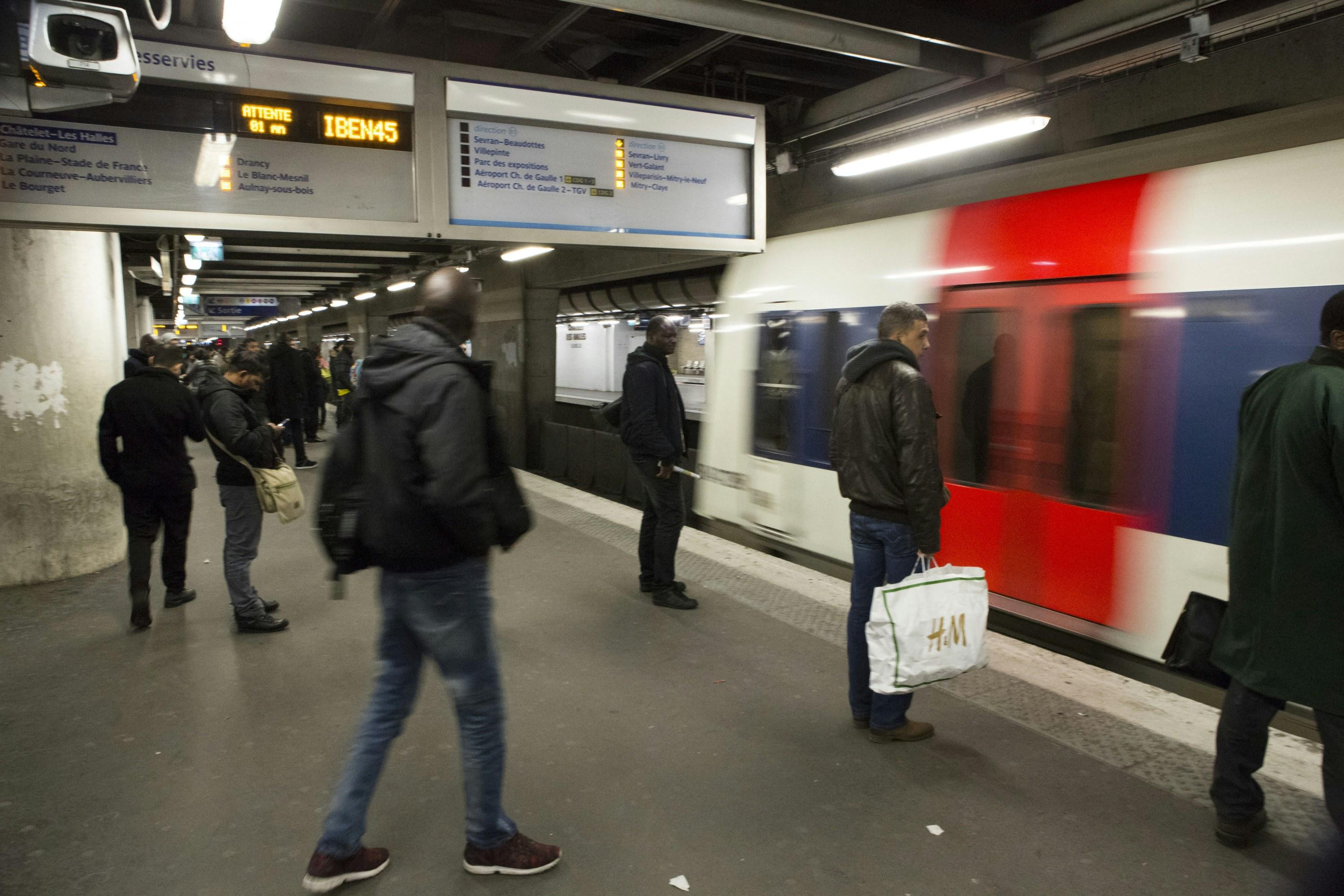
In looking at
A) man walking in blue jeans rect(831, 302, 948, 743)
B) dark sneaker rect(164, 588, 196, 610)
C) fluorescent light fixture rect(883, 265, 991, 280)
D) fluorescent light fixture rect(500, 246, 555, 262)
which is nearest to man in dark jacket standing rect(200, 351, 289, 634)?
dark sneaker rect(164, 588, 196, 610)

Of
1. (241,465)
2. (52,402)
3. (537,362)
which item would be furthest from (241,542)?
(537,362)

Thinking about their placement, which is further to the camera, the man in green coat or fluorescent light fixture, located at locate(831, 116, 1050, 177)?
fluorescent light fixture, located at locate(831, 116, 1050, 177)

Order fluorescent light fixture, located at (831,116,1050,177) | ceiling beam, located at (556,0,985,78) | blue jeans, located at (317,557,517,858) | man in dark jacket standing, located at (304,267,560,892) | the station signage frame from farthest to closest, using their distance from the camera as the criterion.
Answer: fluorescent light fixture, located at (831,116,1050,177) → ceiling beam, located at (556,0,985,78) → the station signage frame → blue jeans, located at (317,557,517,858) → man in dark jacket standing, located at (304,267,560,892)

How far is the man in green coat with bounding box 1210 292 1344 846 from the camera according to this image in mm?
2383

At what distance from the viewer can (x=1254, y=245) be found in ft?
11.2

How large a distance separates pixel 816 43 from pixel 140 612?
16.6ft

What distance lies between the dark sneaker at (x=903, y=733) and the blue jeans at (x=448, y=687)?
1.64 metres

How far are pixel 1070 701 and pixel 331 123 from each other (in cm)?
462

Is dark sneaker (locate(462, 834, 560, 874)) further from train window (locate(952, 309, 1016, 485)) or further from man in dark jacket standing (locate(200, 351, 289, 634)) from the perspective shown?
train window (locate(952, 309, 1016, 485))

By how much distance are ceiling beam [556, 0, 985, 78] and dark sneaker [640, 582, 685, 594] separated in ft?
10.6

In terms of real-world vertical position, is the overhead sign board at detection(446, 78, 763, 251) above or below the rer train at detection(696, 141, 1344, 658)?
above

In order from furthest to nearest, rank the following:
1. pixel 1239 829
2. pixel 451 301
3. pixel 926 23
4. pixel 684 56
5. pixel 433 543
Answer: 1. pixel 684 56
2. pixel 926 23
3. pixel 1239 829
4. pixel 451 301
5. pixel 433 543

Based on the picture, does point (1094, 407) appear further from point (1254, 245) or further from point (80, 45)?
point (80, 45)

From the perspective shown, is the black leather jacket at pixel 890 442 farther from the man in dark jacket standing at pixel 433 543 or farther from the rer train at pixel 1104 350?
the man in dark jacket standing at pixel 433 543
